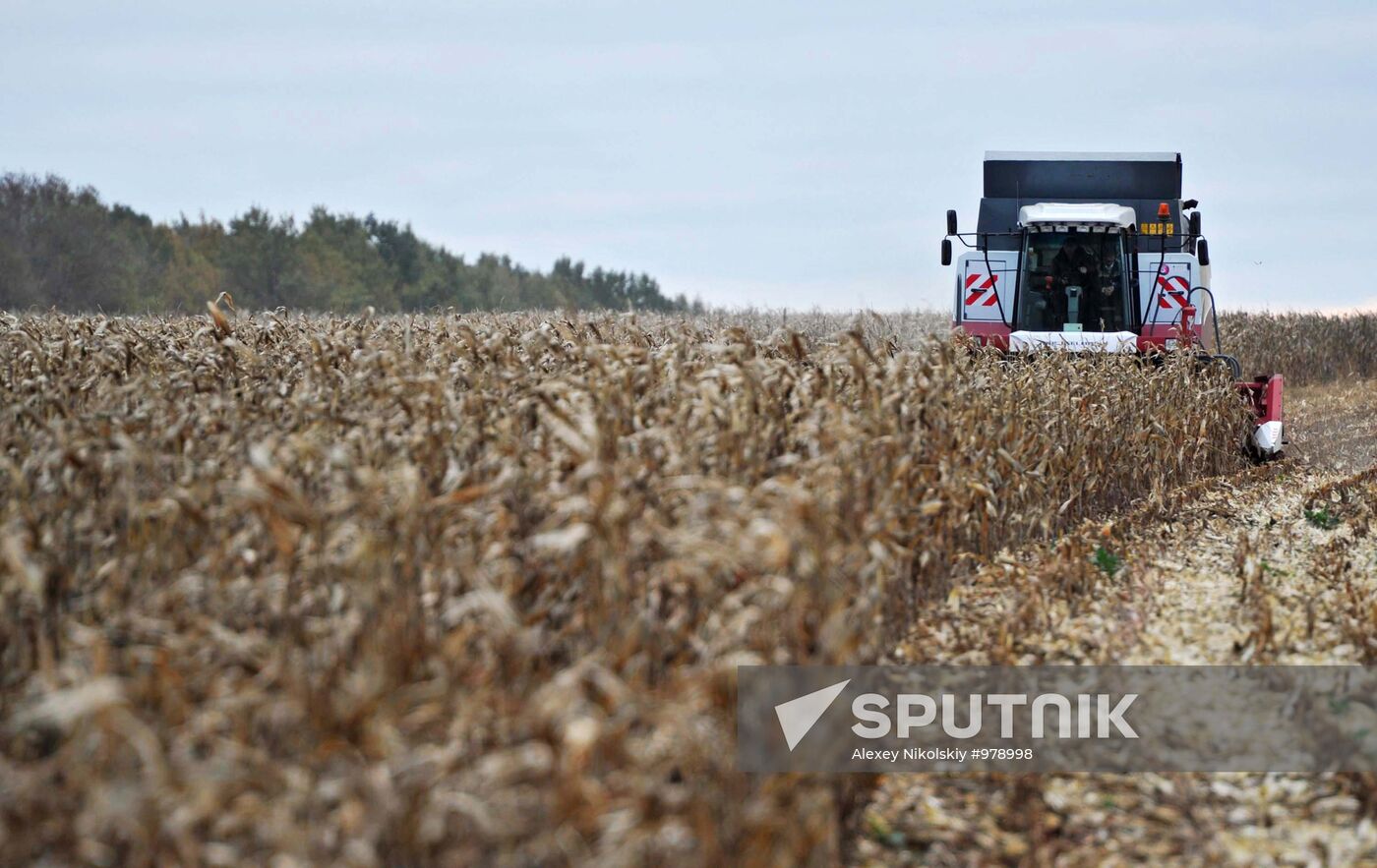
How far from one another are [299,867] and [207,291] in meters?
52.2

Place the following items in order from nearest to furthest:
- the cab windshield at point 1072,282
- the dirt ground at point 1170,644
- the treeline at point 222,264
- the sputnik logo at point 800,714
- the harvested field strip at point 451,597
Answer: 1. the harvested field strip at point 451,597
2. the sputnik logo at point 800,714
3. the dirt ground at point 1170,644
4. the cab windshield at point 1072,282
5. the treeline at point 222,264

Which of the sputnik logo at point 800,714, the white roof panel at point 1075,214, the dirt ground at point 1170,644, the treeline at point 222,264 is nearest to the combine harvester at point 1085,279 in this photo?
the white roof panel at point 1075,214

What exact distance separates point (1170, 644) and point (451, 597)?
3341 millimetres

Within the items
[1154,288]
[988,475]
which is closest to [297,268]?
[1154,288]

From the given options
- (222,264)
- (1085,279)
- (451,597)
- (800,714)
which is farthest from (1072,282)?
(222,264)

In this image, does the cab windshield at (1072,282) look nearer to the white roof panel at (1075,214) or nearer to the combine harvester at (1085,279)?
the combine harvester at (1085,279)

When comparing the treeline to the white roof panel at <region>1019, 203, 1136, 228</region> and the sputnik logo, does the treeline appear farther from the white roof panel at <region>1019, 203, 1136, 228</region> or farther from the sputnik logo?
the sputnik logo

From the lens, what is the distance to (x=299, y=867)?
2.48 meters

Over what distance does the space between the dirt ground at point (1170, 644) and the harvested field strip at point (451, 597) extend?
13.7 inches

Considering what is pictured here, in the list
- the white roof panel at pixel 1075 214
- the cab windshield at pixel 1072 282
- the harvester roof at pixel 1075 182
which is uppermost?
the harvester roof at pixel 1075 182

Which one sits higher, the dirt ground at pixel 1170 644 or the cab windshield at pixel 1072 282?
the cab windshield at pixel 1072 282

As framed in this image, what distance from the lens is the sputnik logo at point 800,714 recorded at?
3.41m

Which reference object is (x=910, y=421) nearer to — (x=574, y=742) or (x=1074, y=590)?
(x=1074, y=590)

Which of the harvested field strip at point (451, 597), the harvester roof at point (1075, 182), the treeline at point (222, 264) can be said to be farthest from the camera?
the treeline at point (222, 264)
